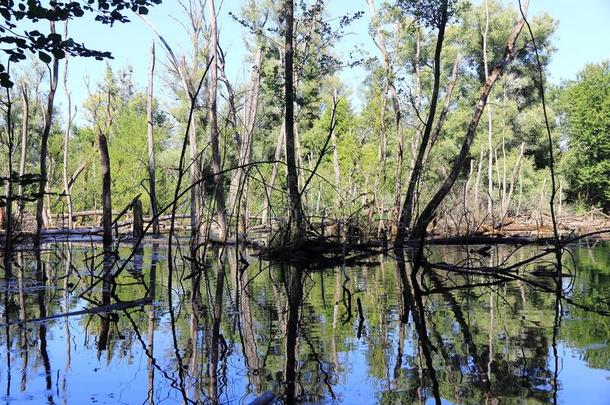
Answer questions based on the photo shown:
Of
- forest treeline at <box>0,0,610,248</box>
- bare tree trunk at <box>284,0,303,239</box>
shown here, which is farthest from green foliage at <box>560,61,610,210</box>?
bare tree trunk at <box>284,0,303,239</box>

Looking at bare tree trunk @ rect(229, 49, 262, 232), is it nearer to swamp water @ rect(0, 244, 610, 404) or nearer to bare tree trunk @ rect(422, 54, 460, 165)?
bare tree trunk @ rect(422, 54, 460, 165)

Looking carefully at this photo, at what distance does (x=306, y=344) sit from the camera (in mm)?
3752

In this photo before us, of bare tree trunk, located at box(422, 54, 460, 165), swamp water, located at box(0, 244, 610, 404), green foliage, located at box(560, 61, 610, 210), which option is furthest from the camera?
green foliage, located at box(560, 61, 610, 210)

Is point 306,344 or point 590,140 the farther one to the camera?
point 590,140

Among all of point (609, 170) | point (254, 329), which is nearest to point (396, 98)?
point (254, 329)

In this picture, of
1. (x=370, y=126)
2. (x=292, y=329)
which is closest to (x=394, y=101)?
(x=370, y=126)

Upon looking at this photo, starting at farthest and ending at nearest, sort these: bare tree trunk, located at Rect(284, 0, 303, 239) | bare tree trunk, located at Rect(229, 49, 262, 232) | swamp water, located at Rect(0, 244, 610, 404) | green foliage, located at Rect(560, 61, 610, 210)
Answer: green foliage, located at Rect(560, 61, 610, 210), bare tree trunk, located at Rect(229, 49, 262, 232), bare tree trunk, located at Rect(284, 0, 303, 239), swamp water, located at Rect(0, 244, 610, 404)

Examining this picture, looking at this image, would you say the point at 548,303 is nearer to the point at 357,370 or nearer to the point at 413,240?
the point at 357,370

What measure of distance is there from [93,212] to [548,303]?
2197 centimetres

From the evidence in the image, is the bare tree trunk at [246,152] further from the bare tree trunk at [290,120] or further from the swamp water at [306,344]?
the swamp water at [306,344]

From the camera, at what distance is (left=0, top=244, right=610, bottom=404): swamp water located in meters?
2.78

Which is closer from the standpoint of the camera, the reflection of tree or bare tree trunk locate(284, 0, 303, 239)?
the reflection of tree

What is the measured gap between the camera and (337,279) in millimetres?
7496

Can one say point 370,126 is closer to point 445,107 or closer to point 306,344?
point 445,107
